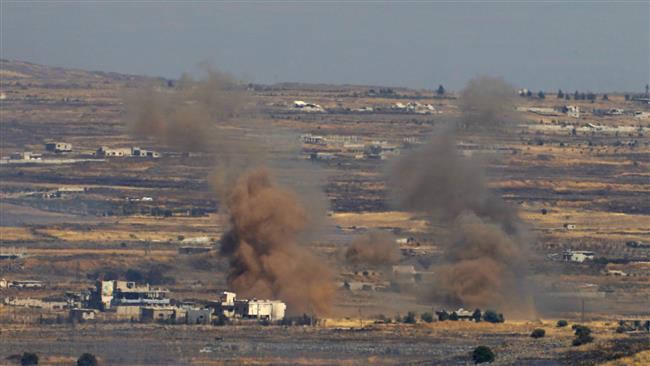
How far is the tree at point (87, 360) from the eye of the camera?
7138cm

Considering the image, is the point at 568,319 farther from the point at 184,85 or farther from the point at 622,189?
the point at 622,189

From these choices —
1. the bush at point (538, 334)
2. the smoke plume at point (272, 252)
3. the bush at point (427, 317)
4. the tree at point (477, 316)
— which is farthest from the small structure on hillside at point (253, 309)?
the bush at point (538, 334)

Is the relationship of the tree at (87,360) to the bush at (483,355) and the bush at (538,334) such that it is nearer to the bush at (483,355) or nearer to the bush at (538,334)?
the bush at (483,355)

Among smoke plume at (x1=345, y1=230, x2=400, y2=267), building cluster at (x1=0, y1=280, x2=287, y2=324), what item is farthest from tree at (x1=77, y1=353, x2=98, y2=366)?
smoke plume at (x1=345, y1=230, x2=400, y2=267)

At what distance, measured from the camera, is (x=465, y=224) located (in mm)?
99938

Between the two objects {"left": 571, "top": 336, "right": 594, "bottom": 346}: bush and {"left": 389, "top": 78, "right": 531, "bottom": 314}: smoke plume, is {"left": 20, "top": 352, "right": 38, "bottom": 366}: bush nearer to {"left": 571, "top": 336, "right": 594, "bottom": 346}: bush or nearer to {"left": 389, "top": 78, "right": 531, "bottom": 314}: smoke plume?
{"left": 571, "top": 336, "right": 594, "bottom": 346}: bush

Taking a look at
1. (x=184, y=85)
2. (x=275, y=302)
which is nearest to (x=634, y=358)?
(x=275, y=302)

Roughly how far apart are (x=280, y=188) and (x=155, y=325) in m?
10.9

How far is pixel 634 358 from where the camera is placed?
64875mm

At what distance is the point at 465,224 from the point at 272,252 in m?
11.5

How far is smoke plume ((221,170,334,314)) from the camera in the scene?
93938 millimetres

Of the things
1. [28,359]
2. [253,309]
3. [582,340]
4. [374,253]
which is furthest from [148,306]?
[582,340]

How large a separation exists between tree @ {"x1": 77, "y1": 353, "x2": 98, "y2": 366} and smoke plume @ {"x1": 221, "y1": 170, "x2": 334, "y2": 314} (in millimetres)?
21515

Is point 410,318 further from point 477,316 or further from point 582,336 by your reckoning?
point 582,336
